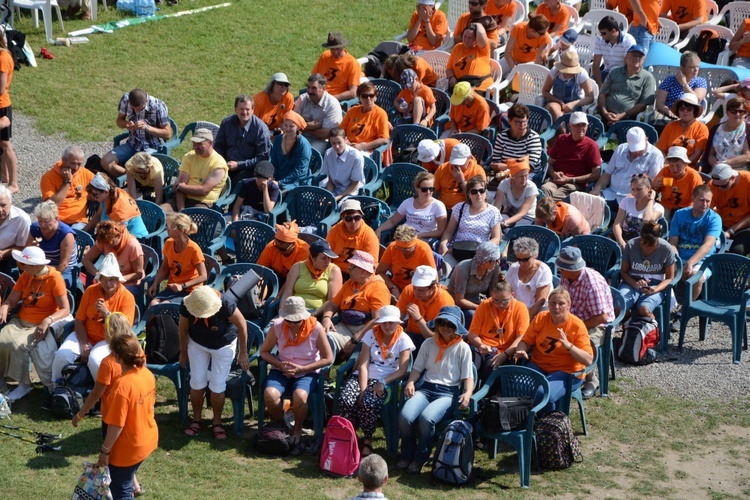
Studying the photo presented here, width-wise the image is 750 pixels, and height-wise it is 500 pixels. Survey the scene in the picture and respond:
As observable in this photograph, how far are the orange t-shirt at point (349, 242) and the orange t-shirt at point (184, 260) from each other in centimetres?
129

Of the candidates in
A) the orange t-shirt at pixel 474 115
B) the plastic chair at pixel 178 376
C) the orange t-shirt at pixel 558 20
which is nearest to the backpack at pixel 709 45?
the orange t-shirt at pixel 558 20

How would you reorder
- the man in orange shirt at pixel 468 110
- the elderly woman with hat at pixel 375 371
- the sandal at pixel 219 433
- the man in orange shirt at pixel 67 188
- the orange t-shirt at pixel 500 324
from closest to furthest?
the elderly woman with hat at pixel 375 371, the sandal at pixel 219 433, the orange t-shirt at pixel 500 324, the man in orange shirt at pixel 67 188, the man in orange shirt at pixel 468 110

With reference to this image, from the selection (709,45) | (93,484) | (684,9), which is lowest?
(93,484)

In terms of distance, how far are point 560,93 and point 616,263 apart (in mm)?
3762

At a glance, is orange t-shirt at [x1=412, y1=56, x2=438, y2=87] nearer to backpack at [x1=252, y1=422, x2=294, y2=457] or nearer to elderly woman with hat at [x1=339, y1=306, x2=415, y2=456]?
elderly woman with hat at [x1=339, y1=306, x2=415, y2=456]

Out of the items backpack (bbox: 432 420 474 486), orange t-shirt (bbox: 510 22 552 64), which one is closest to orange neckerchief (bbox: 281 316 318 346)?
backpack (bbox: 432 420 474 486)

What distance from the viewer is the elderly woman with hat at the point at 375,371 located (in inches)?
387

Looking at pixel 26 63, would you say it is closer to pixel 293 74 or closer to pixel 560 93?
pixel 293 74

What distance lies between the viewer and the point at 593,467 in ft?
31.5

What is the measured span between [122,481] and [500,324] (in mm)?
3486

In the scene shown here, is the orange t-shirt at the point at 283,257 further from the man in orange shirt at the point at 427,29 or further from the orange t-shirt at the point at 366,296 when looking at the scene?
the man in orange shirt at the point at 427,29

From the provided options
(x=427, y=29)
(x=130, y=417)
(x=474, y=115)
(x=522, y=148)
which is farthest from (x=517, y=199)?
(x=130, y=417)

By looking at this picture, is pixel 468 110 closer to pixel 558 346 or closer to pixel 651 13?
pixel 651 13

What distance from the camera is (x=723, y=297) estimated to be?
11648mm
